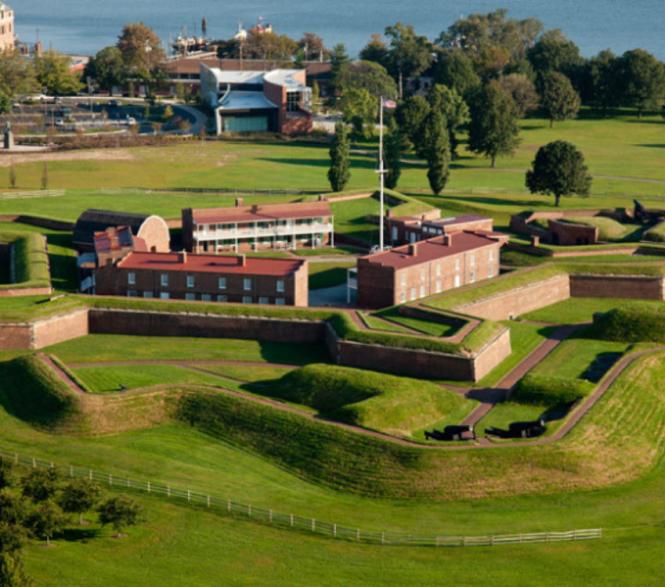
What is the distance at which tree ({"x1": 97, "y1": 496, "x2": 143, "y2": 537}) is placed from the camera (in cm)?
5853

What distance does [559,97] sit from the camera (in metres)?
195

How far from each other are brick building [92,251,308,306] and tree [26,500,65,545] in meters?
41.7

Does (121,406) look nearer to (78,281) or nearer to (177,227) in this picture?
(78,281)

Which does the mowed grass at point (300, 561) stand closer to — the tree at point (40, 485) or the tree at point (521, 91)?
the tree at point (40, 485)

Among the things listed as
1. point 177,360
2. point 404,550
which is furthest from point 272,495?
point 177,360

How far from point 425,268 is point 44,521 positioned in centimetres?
4898

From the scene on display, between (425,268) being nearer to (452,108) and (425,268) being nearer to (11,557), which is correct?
(11,557)

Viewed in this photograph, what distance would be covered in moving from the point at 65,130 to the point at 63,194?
4956 centimetres

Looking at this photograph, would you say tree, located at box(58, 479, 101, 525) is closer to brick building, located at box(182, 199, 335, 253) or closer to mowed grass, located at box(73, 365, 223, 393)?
mowed grass, located at box(73, 365, 223, 393)

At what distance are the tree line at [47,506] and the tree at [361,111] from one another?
129848 mm

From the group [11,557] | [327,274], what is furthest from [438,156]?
[11,557]

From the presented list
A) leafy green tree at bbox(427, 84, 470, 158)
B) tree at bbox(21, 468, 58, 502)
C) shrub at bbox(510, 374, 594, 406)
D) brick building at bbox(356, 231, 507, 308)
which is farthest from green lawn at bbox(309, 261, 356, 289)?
leafy green tree at bbox(427, 84, 470, 158)

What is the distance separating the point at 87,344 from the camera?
297 ft

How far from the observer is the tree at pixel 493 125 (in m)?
166
